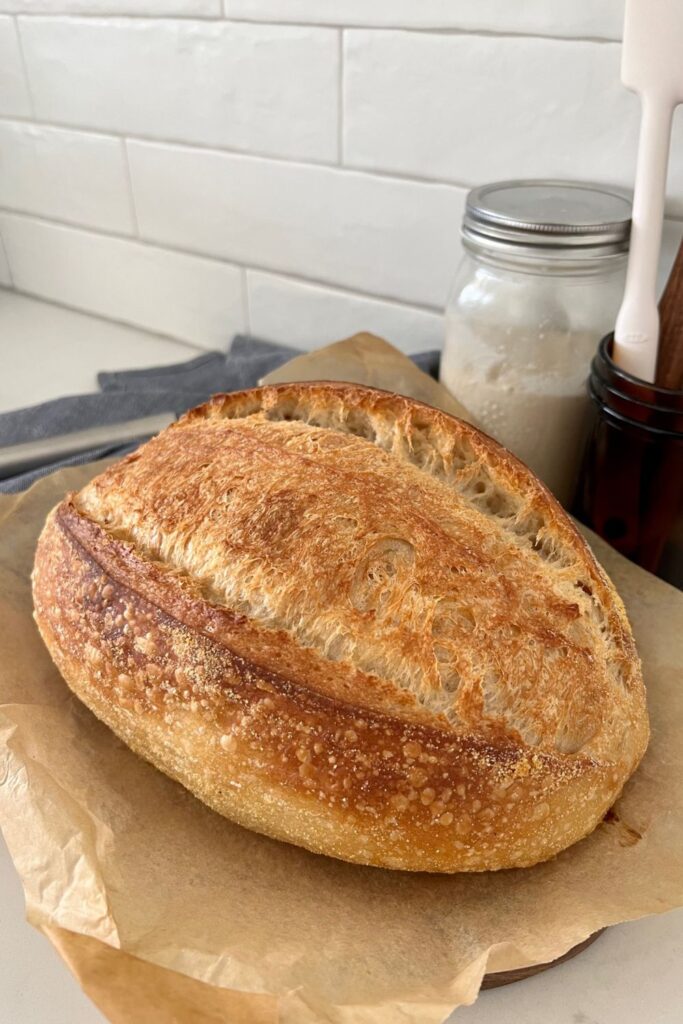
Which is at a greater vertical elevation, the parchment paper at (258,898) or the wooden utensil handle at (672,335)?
the wooden utensil handle at (672,335)

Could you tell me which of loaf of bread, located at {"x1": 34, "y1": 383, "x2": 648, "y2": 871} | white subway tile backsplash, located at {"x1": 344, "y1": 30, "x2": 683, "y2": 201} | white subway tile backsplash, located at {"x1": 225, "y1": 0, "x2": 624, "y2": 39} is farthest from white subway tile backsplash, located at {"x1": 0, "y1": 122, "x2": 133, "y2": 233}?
loaf of bread, located at {"x1": 34, "y1": 383, "x2": 648, "y2": 871}

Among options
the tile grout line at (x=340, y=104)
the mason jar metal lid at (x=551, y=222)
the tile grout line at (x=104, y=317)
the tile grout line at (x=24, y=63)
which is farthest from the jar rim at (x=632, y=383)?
the tile grout line at (x=24, y=63)

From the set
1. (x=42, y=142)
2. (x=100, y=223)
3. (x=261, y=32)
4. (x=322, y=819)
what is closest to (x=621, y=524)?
(x=322, y=819)

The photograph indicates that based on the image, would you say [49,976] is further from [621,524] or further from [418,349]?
[418,349]

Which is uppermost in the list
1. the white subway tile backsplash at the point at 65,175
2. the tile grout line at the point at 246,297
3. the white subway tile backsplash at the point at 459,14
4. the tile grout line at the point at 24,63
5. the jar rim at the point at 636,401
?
the white subway tile backsplash at the point at 459,14

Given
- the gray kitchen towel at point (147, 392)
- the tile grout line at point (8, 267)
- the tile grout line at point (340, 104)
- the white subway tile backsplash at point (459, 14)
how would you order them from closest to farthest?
the white subway tile backsplash at point (459, 14)
the tile grout line at point (340, 104)
the gray kitchen towel at point (147, 392)
the tile grout line at point (8, 267)

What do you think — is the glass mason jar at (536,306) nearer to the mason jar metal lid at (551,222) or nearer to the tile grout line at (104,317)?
the mason jar metal lid at (551,222)

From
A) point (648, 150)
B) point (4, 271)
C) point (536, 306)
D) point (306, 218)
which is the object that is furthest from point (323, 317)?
point (4, 271)

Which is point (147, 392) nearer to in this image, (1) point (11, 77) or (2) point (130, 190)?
(2) point (130, 190)
